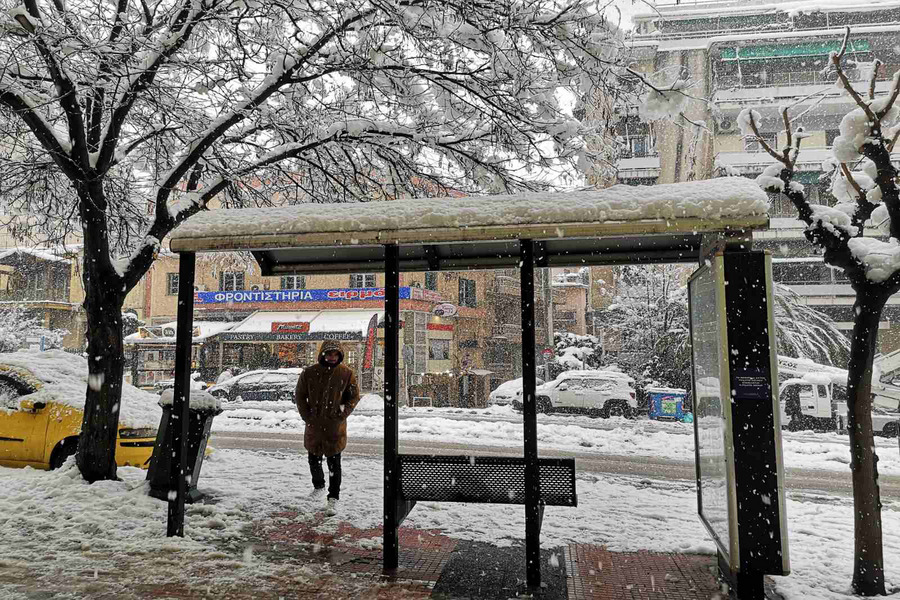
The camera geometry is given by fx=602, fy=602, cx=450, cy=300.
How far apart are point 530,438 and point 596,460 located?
25.2ft

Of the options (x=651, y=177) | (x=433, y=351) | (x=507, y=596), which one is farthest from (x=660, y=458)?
(x=651, y=177)

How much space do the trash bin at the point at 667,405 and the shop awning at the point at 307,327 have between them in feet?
41.7

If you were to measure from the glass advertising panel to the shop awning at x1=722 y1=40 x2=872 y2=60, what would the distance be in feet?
103

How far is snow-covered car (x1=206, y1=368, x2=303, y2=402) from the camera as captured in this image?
909 inches

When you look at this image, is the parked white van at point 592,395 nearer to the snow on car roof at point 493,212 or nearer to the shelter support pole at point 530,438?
the shelter support pole at point 530,438

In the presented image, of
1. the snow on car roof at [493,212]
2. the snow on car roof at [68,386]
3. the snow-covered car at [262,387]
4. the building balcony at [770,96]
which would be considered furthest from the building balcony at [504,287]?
the snow on car roof at [493,212]

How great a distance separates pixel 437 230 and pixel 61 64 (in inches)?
165

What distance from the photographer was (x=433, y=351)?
104 ft

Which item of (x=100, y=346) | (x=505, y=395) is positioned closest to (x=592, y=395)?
(x=505, y=395)

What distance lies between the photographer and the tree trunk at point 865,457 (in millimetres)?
4371

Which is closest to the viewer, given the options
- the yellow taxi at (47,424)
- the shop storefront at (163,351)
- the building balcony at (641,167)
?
the yellow taxi at (47,424)

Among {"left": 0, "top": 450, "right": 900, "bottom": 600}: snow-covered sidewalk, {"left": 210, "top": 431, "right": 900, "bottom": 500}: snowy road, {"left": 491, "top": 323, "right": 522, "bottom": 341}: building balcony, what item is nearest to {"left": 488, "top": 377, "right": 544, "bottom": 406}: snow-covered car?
{"left": 210, "top": 431, "right": 900, "bottom": 500}: snowy road

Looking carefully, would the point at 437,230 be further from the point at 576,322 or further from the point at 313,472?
the point at 576,322

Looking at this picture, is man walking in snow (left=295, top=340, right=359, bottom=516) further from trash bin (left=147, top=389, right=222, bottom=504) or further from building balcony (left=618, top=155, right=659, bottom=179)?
building balcony (left=618, top=155, right=659, bottom=179)
